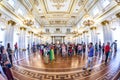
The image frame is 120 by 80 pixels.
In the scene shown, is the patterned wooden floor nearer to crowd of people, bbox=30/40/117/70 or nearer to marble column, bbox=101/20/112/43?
crowd of people, bbox=30/40/117/70

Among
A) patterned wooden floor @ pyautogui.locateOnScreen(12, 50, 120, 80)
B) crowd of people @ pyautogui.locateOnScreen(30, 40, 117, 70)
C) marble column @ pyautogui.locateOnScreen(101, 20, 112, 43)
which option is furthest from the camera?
marble column @ pyautogui.locateOnScreen(101, 20, 112, 43)

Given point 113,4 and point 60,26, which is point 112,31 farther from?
point 60,26

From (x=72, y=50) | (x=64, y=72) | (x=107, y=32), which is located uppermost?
(x=107, y=32)

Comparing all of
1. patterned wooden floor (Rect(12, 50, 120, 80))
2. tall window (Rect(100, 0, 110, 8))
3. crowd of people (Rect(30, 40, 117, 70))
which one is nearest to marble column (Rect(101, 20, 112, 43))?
crowd of people (Rect(30, 40, 117, 70))

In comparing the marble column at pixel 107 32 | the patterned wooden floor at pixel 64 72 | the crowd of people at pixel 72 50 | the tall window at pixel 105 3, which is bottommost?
the patterned wooden floor at pixel 64 72

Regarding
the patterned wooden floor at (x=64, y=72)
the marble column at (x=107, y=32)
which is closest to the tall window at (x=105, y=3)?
the marble column at (x=107, y=32)

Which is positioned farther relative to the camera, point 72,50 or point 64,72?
point 72,50

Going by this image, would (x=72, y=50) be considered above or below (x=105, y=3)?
below

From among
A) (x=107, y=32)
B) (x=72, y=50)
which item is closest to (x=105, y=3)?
(x=107, y=32)

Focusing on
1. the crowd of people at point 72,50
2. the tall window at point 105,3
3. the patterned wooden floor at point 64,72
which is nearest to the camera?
the patterned wooden floor at point 64,72

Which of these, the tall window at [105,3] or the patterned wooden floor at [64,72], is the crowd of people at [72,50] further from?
the tall window at [105,3]

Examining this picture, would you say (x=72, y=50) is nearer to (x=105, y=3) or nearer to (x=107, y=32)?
(x=107, y=32)

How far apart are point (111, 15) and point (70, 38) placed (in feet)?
67.0

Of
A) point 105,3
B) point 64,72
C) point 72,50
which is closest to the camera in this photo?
point 64,72
